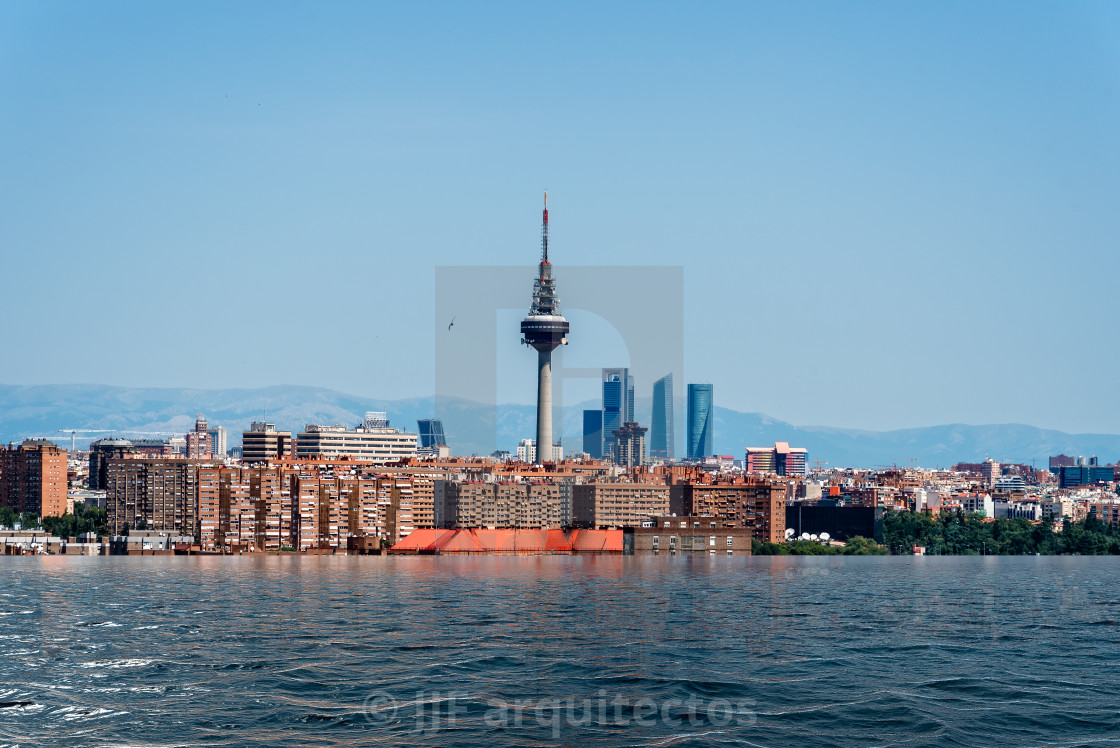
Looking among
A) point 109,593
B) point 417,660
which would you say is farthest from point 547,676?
point 109,593

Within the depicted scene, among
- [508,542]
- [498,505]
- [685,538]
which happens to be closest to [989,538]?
[685,538]

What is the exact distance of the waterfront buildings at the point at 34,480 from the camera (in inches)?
6555

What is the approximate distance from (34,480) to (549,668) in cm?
14327

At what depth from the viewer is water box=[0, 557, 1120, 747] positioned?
29.3 meters

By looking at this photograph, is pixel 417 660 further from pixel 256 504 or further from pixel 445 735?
pixel 256 504

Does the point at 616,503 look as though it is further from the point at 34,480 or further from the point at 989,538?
the point at 34,480

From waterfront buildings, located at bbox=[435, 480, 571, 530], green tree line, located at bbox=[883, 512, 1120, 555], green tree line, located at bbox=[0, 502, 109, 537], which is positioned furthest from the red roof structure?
green tree line, located at bbox=[883, 512, 1120, 555]

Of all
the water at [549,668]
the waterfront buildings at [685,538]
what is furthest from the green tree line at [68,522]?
the water at [549,668]

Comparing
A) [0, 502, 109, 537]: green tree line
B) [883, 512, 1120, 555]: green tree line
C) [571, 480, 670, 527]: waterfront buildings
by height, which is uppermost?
[571, 480, 670, 527]: waterfront buildings

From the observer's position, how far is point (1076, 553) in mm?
167250

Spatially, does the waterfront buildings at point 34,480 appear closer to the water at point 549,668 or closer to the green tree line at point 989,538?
the green tree line at point 989,538

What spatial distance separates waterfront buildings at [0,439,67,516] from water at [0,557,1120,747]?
328 ft

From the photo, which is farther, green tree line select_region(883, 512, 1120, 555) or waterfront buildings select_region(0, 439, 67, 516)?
green tree line select_region(883, 512, 1120, 555)

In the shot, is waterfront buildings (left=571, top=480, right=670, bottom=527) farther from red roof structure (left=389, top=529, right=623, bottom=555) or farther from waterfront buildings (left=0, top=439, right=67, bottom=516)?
waterfront buildings (left=0, top=439, right=67, bottom=516)
